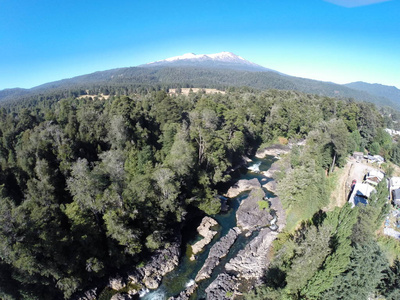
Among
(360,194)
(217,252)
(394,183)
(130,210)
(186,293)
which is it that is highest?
(130,210)

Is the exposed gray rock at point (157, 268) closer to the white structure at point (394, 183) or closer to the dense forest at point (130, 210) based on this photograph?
the dense forest at point (130, 210)

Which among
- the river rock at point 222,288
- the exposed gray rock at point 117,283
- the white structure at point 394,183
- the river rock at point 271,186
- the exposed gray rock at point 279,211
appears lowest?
the river rock at point 222,288

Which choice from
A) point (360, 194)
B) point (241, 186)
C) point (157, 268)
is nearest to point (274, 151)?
point (241, 186)

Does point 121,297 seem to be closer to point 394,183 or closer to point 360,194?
point 360,194

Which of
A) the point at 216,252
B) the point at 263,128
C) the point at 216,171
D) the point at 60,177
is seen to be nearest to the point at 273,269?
the point at 216,252

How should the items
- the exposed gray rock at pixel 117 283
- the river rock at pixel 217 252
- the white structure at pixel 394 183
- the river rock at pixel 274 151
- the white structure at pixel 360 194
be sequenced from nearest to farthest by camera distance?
1. the exposed gray rock at pixel 117 283
2. the river rock at pixel 217 252
3. the white structure at pixel 360 194
4. the white structure at pixel 394 183
5. the river rock at pixel 274 151

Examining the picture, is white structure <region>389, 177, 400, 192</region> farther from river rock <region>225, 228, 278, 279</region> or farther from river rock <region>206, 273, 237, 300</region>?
river rock <region>206, 273, 237, 300</region>

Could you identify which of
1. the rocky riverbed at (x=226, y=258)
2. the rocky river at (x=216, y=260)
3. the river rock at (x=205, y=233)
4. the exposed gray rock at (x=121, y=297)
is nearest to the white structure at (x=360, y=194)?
the rocky riverbed at (x=226, y=258)
